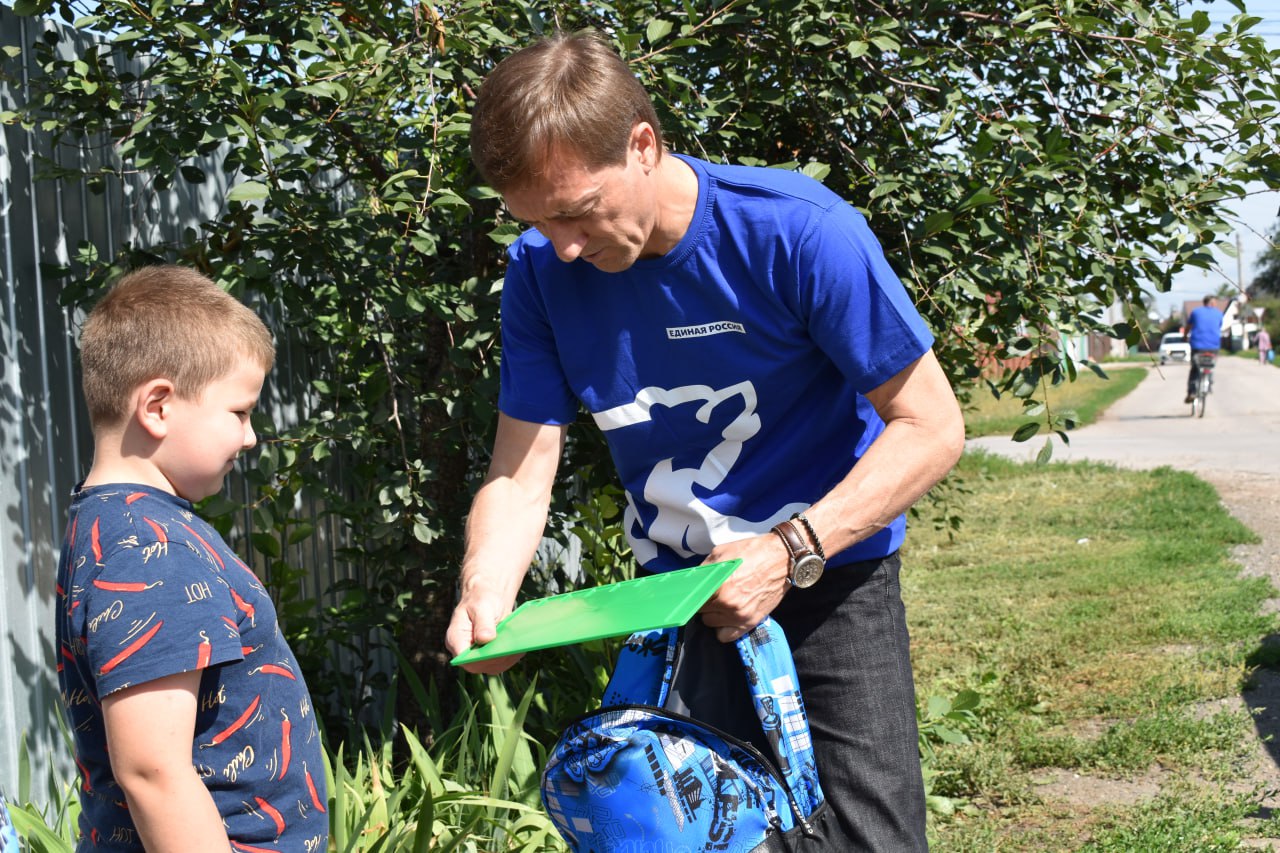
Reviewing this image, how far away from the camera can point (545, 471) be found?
2232mm

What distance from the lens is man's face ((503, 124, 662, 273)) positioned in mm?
1827

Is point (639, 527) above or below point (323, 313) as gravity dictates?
below

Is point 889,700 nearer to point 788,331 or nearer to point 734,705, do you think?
point 734,705

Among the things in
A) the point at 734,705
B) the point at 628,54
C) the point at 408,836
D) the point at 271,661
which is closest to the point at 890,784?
the point at 734,705

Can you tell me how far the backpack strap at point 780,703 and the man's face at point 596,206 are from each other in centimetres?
63

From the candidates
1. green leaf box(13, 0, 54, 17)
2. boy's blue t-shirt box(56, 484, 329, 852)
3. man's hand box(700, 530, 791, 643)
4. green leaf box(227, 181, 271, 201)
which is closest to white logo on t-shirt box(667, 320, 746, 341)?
man's hand box(700, 530, 791, 643)

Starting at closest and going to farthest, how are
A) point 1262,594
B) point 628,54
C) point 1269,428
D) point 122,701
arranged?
1. point 122,701
2. point 628,54
3. point 1262,594
4. point 1269,428

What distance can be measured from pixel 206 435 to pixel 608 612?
2.10 ft

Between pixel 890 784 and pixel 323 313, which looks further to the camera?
pixel 323 313

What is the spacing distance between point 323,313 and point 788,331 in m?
1.76

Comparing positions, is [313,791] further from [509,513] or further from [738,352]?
[738,352]

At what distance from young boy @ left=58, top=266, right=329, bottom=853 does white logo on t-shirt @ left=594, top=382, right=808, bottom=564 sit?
0.61 metres

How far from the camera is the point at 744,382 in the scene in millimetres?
1947

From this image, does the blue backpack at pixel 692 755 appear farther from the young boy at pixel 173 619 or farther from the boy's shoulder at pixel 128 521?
the boy's shoulder at pixel 128 521
